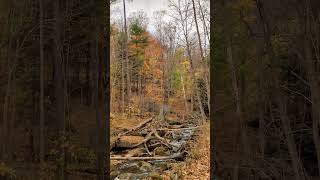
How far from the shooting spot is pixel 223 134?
529 cm

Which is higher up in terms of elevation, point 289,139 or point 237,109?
point 237,109

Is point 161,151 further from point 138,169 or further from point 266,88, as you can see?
point 266,88

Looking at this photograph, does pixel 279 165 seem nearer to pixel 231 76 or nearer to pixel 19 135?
pixel 231 76

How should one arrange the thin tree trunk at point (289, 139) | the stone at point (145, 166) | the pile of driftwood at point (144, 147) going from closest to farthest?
the thin tree trunk at point (289, 139), the stone at point (145, 166), the pile of driftwood at point (144, 147)

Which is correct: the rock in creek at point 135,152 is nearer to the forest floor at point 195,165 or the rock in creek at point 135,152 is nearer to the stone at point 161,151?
the stone at point 161,151

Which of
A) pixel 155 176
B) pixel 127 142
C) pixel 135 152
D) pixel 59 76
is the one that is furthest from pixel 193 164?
pixel 59 76

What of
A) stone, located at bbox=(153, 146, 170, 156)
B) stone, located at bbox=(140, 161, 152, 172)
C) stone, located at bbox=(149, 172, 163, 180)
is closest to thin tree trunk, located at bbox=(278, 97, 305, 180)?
stone, located at bbox=(149, 172, 163, 180)

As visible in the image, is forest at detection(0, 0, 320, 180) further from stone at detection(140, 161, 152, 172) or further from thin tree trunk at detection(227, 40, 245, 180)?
stone at detection(140, 161, 152, 172)

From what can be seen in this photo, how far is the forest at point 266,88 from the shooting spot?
3389 mm

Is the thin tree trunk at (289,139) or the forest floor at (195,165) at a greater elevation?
the thin tree trunk at (289,139)

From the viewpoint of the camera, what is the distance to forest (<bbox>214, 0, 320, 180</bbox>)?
11.1ft

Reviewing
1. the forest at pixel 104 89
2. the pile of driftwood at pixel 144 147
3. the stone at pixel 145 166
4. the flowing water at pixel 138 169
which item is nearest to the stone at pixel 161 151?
the pile of driftwood at pixel 144 147

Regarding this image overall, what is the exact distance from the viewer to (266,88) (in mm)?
3957

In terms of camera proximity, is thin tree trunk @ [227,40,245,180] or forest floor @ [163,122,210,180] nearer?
thin tree trunk @ [227,40,245,180]
